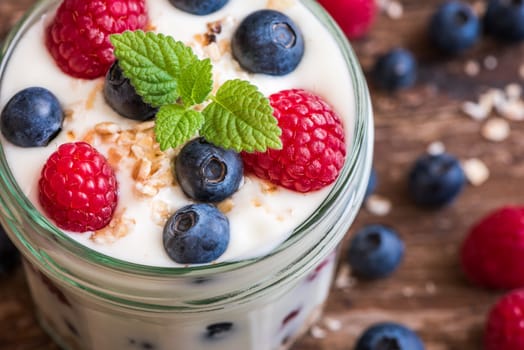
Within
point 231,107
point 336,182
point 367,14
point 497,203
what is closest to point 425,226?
point 497,203

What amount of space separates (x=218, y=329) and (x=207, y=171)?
254 millimetres

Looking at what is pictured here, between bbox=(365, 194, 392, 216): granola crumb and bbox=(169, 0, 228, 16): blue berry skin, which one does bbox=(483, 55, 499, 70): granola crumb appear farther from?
bbox=(169, 0, 228, 16): blue berry skin

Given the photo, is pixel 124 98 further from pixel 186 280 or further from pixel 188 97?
pixel 186 280

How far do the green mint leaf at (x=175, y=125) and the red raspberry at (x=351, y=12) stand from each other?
2.06 feet

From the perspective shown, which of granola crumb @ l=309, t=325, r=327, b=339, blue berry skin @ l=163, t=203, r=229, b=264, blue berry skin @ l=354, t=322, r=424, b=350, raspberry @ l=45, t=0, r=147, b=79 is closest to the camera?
blue berry skin @ l=163, t=203, r=229, b=264

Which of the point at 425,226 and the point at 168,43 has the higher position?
the point at 168,43

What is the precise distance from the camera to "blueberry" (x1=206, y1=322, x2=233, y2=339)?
1.25m

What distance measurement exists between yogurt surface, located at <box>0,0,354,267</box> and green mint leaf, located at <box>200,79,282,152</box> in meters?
0.06

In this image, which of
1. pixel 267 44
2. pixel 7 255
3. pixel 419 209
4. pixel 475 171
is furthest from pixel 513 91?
pixel 7 255

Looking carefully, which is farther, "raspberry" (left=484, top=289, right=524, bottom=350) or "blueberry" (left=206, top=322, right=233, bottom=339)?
"raspberry" (left=484, top=289, right=524, bottom=350)

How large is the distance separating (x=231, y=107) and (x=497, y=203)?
2.35 feet

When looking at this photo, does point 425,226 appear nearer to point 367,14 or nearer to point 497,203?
point 497,203

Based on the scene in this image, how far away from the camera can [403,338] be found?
4.87 ft

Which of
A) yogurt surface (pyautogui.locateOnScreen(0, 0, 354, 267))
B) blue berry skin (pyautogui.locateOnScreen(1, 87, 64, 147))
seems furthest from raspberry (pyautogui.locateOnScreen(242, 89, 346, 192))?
blue berry skin (pyautogui.locateOnScreen(1, 87, 64, 147))
